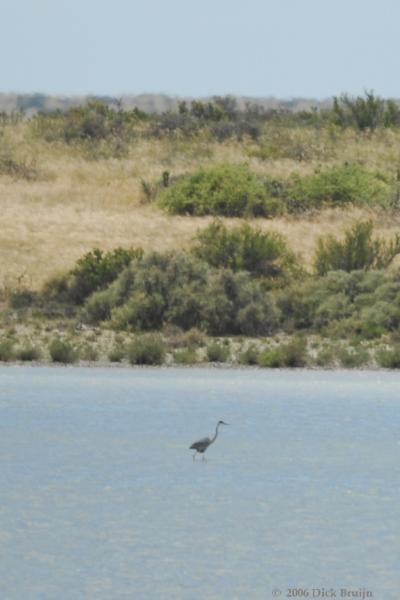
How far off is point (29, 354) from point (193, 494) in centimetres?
1742

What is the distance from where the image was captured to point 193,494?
17359 mm

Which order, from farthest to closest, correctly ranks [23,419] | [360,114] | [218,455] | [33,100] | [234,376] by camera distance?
[33,100], [360,114], [234,376], [23,419], [218,455]

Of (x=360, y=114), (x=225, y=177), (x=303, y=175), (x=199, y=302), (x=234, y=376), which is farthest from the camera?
(x=360, y=114)

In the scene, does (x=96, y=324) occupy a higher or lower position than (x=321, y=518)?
lower

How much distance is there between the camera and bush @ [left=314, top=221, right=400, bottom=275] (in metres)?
44.4

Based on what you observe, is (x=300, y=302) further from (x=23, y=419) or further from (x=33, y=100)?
(x=33, y=100)

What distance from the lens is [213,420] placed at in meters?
24.4

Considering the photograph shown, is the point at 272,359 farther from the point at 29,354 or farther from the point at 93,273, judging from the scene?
the point at 93,273

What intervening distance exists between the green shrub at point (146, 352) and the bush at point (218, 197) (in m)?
18.1

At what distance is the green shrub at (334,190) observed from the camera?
55.7 m

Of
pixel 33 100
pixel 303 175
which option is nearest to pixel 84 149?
pixel 303 175

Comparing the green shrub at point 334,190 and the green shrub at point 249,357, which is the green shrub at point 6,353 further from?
the green shrub at point 334,190

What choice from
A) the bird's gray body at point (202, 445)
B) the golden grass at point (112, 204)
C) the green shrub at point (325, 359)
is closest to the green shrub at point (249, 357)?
the green shrub at point (325, 359)

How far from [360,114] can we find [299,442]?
190ft
